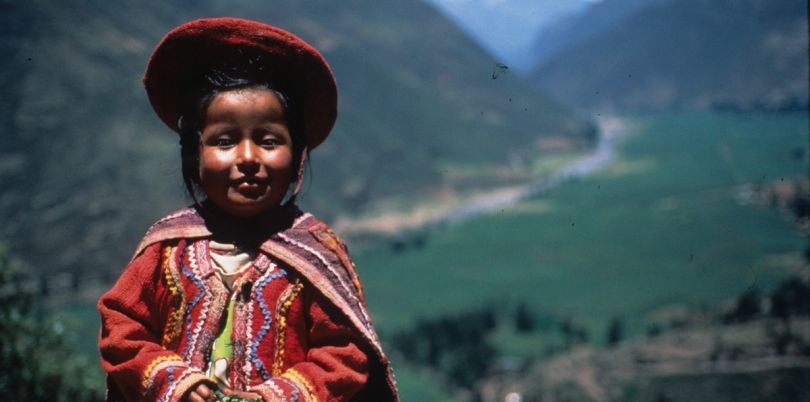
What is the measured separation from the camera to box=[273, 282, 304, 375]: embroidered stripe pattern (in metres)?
2.42

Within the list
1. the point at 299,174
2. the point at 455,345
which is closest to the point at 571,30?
the point at 455,345

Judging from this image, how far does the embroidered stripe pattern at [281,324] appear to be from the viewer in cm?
242

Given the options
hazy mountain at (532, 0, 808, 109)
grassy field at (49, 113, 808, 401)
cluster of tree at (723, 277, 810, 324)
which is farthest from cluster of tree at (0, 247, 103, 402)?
hazy mountain at (532, 0, 808, 109)

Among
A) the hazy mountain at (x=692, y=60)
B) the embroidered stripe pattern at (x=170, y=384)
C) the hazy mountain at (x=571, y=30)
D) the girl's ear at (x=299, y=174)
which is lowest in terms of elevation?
the embroidered stripe pattern at (x=170, y=384)

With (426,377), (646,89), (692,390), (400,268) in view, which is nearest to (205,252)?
(692,390)

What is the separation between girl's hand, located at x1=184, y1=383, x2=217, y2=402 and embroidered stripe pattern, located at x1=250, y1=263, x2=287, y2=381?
20 cm

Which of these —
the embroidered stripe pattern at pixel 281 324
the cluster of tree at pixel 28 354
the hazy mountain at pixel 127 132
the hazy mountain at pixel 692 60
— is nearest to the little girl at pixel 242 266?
the embroidered stripe pattern at pixel 281 324

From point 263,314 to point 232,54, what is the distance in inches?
39.3

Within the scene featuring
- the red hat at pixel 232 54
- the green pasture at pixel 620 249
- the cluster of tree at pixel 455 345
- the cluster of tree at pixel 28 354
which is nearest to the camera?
the red hat at pixel 232 54

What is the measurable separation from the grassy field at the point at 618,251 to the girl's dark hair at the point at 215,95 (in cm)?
4063

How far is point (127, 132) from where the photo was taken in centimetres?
5772

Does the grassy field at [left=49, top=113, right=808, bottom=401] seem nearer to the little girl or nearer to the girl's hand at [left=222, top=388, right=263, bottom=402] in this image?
the little girl

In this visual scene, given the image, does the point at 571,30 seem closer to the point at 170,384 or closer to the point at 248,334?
the point at 248,334

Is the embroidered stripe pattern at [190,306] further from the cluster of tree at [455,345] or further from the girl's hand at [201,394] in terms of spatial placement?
the cluster of tree at [455,345]
